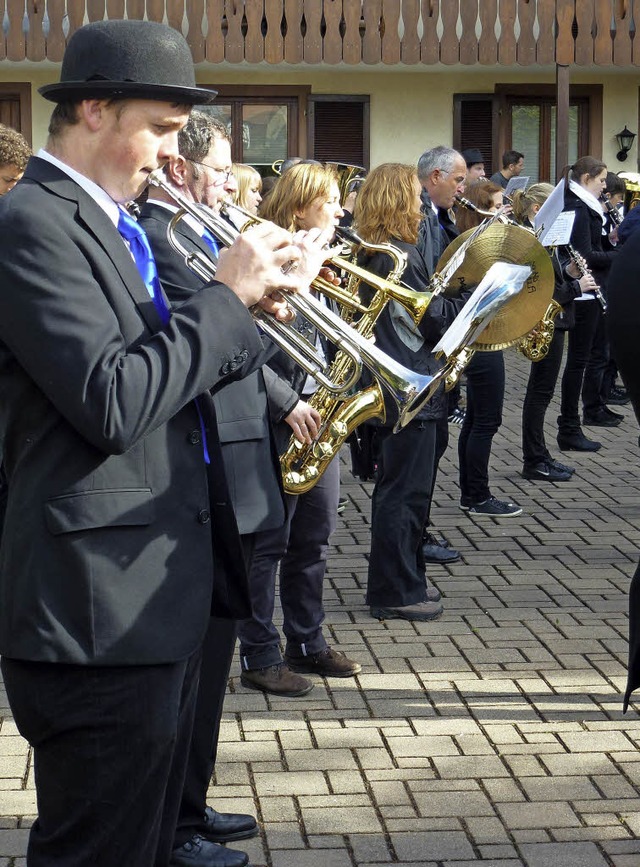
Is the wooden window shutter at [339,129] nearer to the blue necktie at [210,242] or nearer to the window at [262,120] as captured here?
the window at [262,120]

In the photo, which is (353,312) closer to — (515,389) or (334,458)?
(334,458)

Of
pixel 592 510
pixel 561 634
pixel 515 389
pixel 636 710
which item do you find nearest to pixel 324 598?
pixel 561 634

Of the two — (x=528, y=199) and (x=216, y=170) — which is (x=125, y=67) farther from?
(x=528, y=199)

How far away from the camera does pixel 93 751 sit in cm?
225

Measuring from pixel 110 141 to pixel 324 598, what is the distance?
382 cm

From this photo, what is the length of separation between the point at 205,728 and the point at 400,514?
2342mm

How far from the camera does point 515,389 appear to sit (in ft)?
42.7

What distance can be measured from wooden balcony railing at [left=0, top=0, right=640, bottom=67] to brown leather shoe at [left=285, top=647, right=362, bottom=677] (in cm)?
1317

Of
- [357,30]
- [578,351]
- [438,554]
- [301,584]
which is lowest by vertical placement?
[438,554]

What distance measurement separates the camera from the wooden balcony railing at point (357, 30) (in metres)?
16.8

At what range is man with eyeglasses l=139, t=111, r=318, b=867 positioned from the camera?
3332 mm

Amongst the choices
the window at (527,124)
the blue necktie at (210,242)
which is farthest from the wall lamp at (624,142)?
the blue necktie at (210,242)

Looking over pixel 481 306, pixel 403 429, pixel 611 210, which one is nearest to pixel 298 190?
pixel 481 306

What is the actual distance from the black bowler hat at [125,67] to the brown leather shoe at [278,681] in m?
2.72
